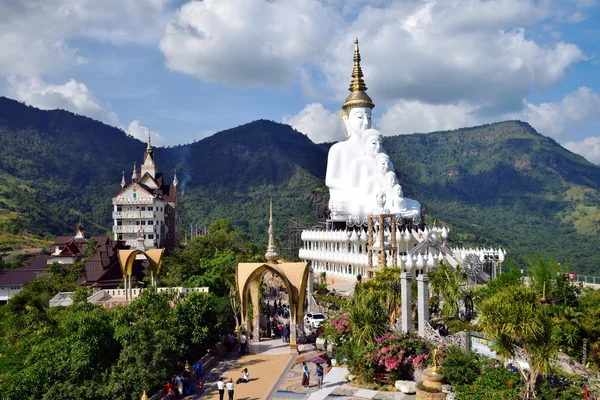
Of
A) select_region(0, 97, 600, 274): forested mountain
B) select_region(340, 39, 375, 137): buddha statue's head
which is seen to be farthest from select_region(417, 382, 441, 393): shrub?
select_region(0, 97, 600, 274): forested mountain

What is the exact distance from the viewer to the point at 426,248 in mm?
37656

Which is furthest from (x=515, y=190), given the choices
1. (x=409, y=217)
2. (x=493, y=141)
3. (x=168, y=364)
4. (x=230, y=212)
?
(x=168, y=364)

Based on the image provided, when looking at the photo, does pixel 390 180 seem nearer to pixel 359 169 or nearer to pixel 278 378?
pixel 359 169

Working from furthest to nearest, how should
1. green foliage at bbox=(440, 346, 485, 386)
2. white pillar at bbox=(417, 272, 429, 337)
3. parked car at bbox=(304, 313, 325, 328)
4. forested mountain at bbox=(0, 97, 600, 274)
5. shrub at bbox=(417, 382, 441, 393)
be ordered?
forested mountain at bbox=(0, 97, 600, 274), parked car at bbox=(304, 313, 325, 328), white pillar at bbox=(417, 272, 429, 337), green foliage at bbox=(440, 346, 485, 386), shrub at bbox=(417, 382, 441, 393)

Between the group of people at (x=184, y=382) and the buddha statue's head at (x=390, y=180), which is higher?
the buddha statue's head at (x=390, y=180)

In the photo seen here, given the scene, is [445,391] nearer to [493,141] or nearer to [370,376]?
[370,376]

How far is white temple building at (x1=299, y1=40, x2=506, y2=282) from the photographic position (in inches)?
1469

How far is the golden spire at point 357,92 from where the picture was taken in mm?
53312

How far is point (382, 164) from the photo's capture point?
4856cm

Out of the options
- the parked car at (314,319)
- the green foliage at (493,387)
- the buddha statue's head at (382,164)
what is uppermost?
the buddha statue's head at (382,164)

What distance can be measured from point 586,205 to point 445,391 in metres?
115

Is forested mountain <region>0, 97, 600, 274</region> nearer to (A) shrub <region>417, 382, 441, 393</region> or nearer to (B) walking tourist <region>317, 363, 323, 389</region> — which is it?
(B) walking tourist <region>317, 363, 323, 389</region>

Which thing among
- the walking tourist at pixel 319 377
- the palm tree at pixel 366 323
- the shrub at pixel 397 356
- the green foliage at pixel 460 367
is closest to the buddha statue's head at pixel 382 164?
the palm tree at pixel 366 323

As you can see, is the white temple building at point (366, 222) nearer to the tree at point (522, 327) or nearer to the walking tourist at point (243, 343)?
the walking tourist at point (243, 343)
